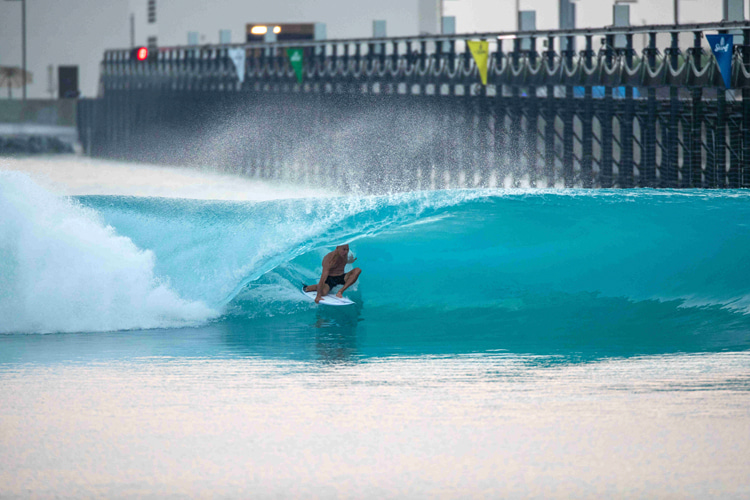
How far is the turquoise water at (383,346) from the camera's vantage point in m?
6.42

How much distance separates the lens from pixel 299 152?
1564 inches

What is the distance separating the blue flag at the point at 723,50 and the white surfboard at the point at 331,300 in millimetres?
9647

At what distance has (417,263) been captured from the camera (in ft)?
49.7

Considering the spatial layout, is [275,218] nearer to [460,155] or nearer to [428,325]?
[428,325]

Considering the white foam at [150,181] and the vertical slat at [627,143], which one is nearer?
the vertical slat at [627,143]

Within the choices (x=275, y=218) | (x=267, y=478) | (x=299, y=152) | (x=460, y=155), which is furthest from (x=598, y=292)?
(x=299, y=152)

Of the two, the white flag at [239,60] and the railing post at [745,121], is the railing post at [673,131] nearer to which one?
the railing post at [745,121]

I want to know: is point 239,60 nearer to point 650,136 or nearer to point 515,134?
point 515,134

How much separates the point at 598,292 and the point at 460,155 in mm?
16852

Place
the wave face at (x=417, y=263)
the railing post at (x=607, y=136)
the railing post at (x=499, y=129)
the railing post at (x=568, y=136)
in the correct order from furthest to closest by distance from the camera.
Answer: the railing post at (x=499, y=129) → the railing post at (x=568, y=136) → the railing post at (x=607, y=136) → the wave face at (x=417, y=263)

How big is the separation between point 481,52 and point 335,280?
15049mm

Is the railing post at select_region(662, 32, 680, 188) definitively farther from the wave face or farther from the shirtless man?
the shirtless man

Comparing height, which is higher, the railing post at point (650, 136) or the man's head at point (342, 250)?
the railing post at point (650, 136)

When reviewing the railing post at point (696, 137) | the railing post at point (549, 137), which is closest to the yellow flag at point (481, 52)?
the railing post at point (549, 137)
